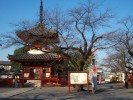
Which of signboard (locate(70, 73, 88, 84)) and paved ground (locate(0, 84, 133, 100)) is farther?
signboard (locate(70, 73, 88, 84))

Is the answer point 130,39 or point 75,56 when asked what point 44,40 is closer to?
point 75,56

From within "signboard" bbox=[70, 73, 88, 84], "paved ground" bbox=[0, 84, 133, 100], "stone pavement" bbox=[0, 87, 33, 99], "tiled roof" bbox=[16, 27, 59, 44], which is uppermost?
"tiled roof" bbox=[16, 27, 59, 44]

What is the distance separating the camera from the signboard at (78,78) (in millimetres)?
29031

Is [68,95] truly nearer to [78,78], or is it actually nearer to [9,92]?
[78,78]

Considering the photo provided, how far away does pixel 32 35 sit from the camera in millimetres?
29516

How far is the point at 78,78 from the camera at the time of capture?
29.2 metres

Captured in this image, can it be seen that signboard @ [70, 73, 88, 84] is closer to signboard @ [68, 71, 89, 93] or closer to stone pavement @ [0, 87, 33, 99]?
signboard @ [68, 71, 89, 93]

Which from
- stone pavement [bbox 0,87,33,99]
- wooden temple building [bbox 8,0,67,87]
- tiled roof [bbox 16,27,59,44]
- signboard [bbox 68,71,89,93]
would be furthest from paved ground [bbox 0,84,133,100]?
wooden temple building [bbox 8,0,67,87]

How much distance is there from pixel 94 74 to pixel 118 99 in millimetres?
7443

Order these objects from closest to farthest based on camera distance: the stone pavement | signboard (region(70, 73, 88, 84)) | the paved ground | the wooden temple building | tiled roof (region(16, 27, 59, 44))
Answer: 1. the paved ground
2. the stone pavement
3. tiled roof (region(16, 27, 59, 44))
4. signboard (region(70, 73, 88, 84))
5. the wooden temple building

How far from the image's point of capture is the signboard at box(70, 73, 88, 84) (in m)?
29.0

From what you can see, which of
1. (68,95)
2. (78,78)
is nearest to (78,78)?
(78,78)

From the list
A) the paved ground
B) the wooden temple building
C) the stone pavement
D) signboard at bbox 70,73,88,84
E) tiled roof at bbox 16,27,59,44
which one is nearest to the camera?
the paved ground

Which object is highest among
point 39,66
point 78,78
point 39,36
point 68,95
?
point 39,36
